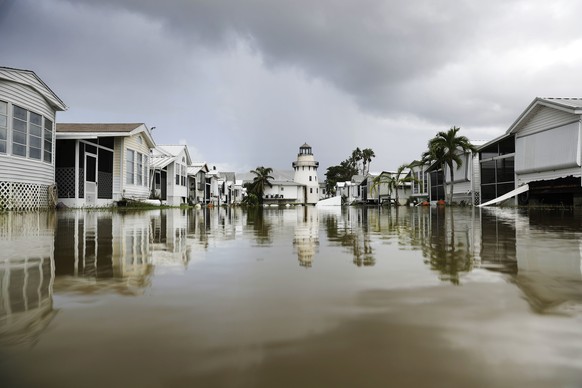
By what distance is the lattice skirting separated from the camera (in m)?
17.7

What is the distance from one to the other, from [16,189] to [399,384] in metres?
21.3

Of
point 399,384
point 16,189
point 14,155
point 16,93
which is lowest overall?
point 399,384

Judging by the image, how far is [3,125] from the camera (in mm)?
17812

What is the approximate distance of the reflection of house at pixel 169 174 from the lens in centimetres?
3572

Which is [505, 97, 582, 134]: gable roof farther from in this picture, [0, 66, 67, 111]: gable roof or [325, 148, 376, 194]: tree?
[325, 148, 376, 194]: tree

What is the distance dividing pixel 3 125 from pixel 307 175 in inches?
2663

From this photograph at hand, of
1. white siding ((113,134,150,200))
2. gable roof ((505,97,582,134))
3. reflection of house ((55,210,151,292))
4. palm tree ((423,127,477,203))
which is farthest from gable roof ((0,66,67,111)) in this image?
palm tree ((423,127,477,203))

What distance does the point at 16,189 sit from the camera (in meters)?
18.3

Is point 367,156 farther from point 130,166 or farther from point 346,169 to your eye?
point 130,166

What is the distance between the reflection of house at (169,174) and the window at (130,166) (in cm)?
483

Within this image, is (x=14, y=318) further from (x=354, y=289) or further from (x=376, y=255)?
(x=376, y=255)

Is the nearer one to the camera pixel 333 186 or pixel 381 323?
pixel 381 323

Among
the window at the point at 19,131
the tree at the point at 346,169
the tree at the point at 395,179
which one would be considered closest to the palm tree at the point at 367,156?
the tree at the point at 346,169

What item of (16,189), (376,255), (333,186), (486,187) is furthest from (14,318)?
(333,186)
